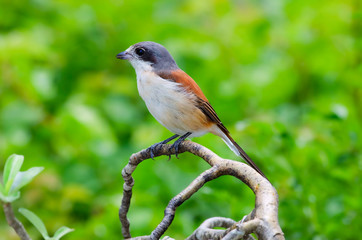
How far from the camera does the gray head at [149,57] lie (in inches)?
107

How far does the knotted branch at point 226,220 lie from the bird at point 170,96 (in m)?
0.58

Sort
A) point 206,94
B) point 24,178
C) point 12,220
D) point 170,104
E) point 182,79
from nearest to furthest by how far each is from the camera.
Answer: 1. point 12,220
2. point 24,178
3. point 170,104
4. point 182,79
5. point 206,94

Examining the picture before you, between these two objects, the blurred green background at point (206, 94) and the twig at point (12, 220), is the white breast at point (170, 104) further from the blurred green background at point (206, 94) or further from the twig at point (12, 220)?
the twig at point (12, 220)

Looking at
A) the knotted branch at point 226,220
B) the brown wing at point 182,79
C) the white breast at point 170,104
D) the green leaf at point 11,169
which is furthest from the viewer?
the brown wing at point 182,79

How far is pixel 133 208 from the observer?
3.21 meters

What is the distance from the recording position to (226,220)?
5.64ft

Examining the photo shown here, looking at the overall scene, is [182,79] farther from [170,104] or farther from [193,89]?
[170,104]

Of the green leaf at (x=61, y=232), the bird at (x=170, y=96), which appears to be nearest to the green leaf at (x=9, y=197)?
the green leaf at (x=61, y=232)

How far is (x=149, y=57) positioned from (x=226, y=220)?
Answer: 1264 mm

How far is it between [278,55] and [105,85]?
65.7 inches

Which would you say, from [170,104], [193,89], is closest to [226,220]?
[170,104]

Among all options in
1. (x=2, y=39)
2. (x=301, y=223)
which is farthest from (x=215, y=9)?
(x=301, y=223)

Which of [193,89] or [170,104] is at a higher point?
[193,89]

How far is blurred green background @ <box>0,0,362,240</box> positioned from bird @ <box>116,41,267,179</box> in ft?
0.54
